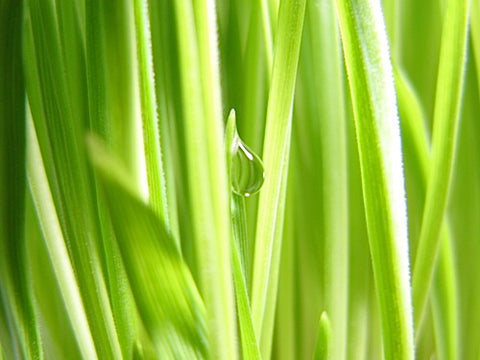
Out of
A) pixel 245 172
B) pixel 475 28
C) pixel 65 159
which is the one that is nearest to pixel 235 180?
pixel 245 172

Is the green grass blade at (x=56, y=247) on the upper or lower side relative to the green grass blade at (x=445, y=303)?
upper

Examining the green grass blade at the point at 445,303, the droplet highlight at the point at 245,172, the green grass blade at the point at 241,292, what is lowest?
the green grass blade at the point at 445,303

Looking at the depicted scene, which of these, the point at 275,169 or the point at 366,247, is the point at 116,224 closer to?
the point at 275,169

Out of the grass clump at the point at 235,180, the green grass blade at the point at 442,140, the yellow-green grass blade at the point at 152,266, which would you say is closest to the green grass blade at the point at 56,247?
the grass clump at the point at 235,180

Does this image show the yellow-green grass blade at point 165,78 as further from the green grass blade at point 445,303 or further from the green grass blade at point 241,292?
the green grass blade at point 445,303

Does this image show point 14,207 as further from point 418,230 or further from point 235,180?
point 418,230

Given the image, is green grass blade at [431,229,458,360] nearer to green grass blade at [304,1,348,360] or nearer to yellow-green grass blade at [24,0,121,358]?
green grass blade at [304,1,348,360]

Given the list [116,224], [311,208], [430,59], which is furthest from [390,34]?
[116,224]
